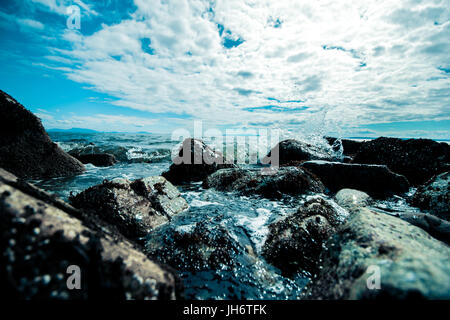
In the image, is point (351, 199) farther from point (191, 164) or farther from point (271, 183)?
point (191, 164)

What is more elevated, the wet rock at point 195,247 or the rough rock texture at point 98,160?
the rough rock texture at point 98,160

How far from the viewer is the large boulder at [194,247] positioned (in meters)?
3.40

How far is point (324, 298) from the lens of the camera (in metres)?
2.22

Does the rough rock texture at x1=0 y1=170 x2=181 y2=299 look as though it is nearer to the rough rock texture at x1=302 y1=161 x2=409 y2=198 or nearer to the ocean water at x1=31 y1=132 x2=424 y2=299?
the ocean water at x1=31 y1=132 x2=424 y2=299

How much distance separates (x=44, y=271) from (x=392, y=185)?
10372mm

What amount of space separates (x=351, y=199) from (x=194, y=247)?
5.32 meters

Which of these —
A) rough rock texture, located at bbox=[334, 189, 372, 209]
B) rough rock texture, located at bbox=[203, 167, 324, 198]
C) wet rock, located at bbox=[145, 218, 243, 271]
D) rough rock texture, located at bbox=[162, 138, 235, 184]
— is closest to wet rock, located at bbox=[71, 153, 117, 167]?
rough rock texture, located at bbox=[162, 138, 235, 184]

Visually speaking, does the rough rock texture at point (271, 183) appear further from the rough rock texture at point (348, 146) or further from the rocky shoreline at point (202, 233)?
the rough rock texture at point (348, 146)

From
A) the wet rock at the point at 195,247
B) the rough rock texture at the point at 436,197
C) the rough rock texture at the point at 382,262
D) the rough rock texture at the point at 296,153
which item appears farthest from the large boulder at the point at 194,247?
the rough rock texture at the point at 296,153

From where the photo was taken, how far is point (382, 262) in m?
2.06

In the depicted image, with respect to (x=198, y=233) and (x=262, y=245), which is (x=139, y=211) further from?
(x=262, y=245)

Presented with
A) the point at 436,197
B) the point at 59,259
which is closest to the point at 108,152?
the point at 59,259

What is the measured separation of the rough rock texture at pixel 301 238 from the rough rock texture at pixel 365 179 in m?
4.54
